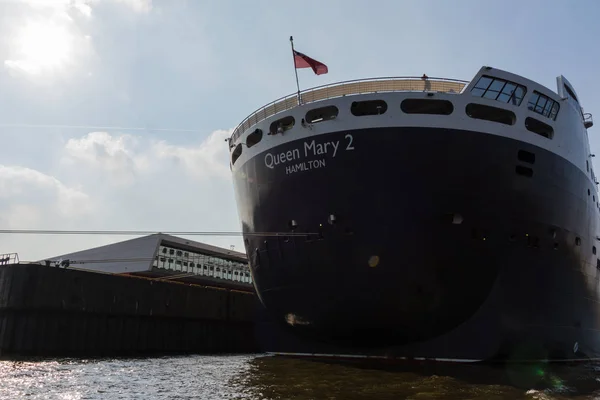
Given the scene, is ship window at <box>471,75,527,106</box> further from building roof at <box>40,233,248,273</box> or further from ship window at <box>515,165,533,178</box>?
building roof at <box>40,233,248,273</box>

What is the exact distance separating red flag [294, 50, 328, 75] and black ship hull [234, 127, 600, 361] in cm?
331

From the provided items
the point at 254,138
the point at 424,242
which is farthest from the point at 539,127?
the point at 254,138

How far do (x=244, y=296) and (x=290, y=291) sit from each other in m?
12.6

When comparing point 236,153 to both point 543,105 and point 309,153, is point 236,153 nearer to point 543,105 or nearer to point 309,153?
point 309,153

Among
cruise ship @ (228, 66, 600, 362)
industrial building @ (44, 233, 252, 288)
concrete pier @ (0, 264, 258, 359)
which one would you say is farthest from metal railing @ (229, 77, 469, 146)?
industrial building @ (44, 233, 252, 288)

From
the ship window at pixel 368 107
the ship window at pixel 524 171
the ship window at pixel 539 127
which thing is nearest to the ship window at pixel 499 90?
the ship window at pixel 539 127

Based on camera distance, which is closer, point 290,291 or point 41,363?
point 41,363

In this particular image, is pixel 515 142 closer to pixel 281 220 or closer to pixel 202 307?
pixel 281 220

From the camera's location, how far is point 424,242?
15875 mm

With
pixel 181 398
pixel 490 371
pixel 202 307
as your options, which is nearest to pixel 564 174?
pixel 490 371

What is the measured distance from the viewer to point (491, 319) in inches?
642

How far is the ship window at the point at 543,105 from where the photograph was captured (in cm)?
1792

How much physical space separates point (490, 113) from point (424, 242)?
582cm

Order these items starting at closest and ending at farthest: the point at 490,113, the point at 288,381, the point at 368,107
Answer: the point at 288,381
the point at 368,107
the point at 490,113
